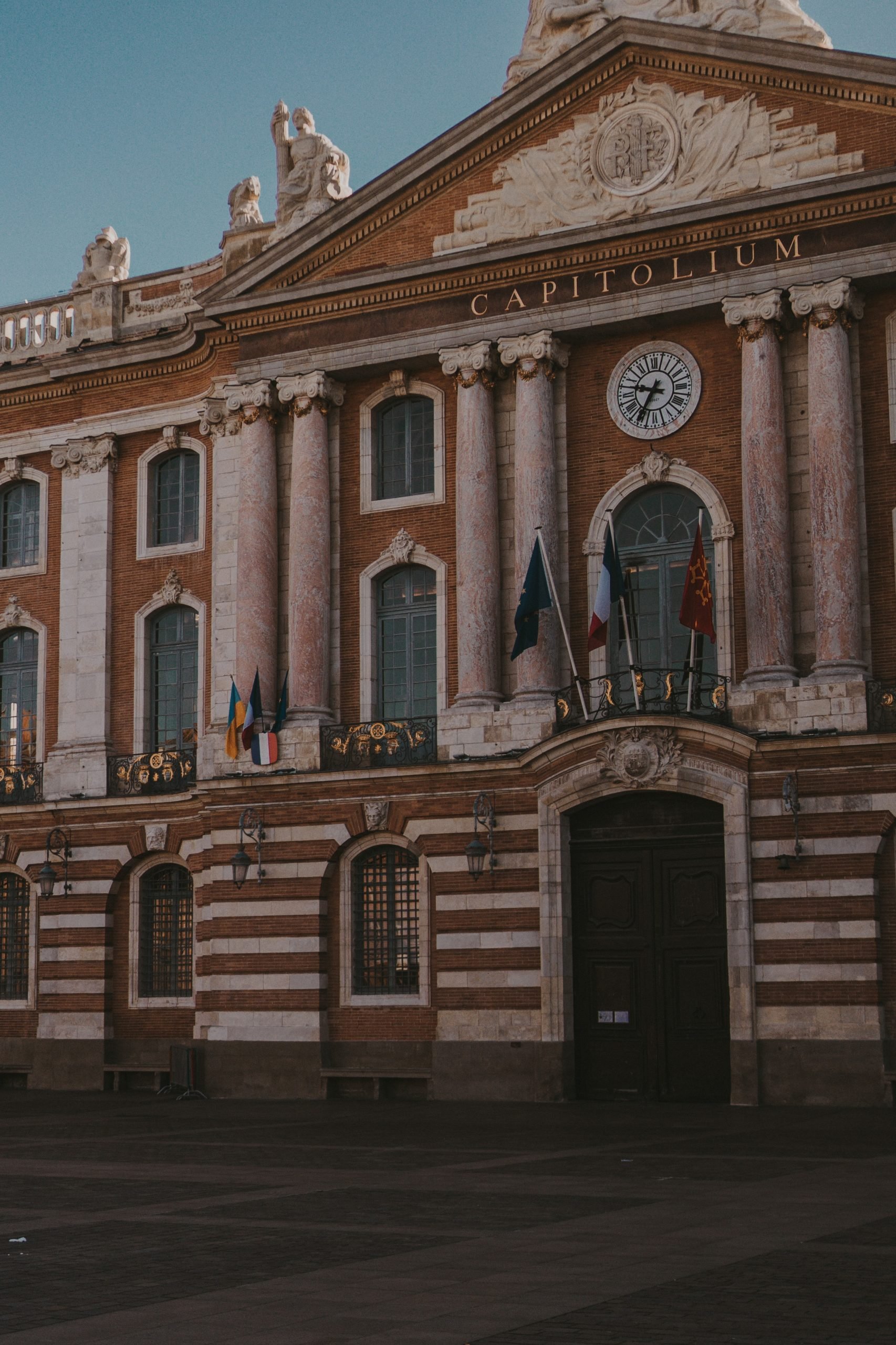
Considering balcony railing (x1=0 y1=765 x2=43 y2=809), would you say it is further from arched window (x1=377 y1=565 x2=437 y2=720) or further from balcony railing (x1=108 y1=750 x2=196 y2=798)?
arched window (x1=377 y1=565 x2=437 y2=720)

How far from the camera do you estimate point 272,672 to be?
34062mm

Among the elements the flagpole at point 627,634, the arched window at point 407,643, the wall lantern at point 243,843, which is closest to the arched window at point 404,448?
the arched window at point 407,643

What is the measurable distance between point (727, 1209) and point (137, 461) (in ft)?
85.2

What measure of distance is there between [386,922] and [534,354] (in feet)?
34.6

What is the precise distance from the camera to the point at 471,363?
3266cm

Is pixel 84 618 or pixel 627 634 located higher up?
pixel 84 618

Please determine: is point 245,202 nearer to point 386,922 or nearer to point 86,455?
point 86,455

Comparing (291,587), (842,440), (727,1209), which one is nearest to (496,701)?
(291,587)

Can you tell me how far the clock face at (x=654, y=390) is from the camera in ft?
104

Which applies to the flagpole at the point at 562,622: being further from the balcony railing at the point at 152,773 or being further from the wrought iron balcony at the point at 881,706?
the balcony railing at the point at 152,773

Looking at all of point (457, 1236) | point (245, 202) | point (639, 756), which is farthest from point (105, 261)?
point (457, 1236)

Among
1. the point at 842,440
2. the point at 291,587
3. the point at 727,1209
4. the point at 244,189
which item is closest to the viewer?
the point at 727,1209

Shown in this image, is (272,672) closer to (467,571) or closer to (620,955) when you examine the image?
(467,571)

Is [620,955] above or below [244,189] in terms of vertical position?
below
